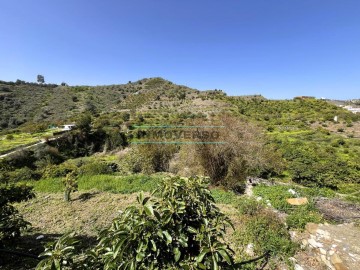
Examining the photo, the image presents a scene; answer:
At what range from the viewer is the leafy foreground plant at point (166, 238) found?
1.23 metres

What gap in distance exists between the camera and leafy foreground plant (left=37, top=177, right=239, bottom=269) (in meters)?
1.23

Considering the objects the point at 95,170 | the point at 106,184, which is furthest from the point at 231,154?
the point at 95,170

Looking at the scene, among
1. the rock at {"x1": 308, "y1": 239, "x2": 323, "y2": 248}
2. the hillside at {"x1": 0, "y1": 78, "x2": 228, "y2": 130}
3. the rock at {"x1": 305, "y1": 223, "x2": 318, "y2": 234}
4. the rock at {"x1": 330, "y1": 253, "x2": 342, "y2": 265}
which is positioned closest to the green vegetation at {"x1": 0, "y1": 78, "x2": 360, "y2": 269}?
the rock at {"x1": 305, "y1": 223, "x2": 318, "y2": 234}

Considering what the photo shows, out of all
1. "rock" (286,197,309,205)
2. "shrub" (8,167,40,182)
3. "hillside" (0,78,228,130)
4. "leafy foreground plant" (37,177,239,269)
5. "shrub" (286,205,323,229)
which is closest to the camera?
"leafy foreground plant" (37,177,239,269)

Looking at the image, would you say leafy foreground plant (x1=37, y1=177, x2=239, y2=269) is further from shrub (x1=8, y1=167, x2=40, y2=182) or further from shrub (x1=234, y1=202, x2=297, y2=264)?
shrub (x1=8, y1=167, x2=40, y2=182)

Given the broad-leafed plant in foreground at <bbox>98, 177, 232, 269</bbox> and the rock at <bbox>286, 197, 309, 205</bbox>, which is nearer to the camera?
the broad-leafed plant in foreground at <bbox>98, 177, 232, 269</bbox>

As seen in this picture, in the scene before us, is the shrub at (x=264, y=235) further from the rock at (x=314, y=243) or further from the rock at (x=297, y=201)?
the rock at (x=297, y=201)

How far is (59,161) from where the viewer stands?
1662 centimetres

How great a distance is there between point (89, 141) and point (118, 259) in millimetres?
21370

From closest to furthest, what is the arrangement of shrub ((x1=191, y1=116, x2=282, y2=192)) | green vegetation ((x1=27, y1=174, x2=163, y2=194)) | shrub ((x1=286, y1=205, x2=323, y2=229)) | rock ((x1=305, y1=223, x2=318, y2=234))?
1. rock ((x1=305, y1=223, x2=318, y2=234))
2. shrub ((x1=286, y1=205, x2=323, y2=229))
3. shrub ((x1=191, y1=116, x2=282, y2=192))
4. green vegetation ((x1=27, y1=174, x2=163, y2=194))

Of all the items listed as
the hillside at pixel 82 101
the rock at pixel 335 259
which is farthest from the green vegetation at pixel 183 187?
the hillside at pixel 82 101

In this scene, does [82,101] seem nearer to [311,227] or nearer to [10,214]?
[10,214]

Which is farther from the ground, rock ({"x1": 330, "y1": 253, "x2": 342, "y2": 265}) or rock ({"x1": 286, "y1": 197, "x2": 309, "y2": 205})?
rock ({"x1": 286, "y1": 197, "x2": 309, "y2": 205})

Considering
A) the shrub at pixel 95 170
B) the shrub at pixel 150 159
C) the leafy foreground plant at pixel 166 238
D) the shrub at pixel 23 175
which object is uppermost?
the leafy foreground plant at pixel 166 238
